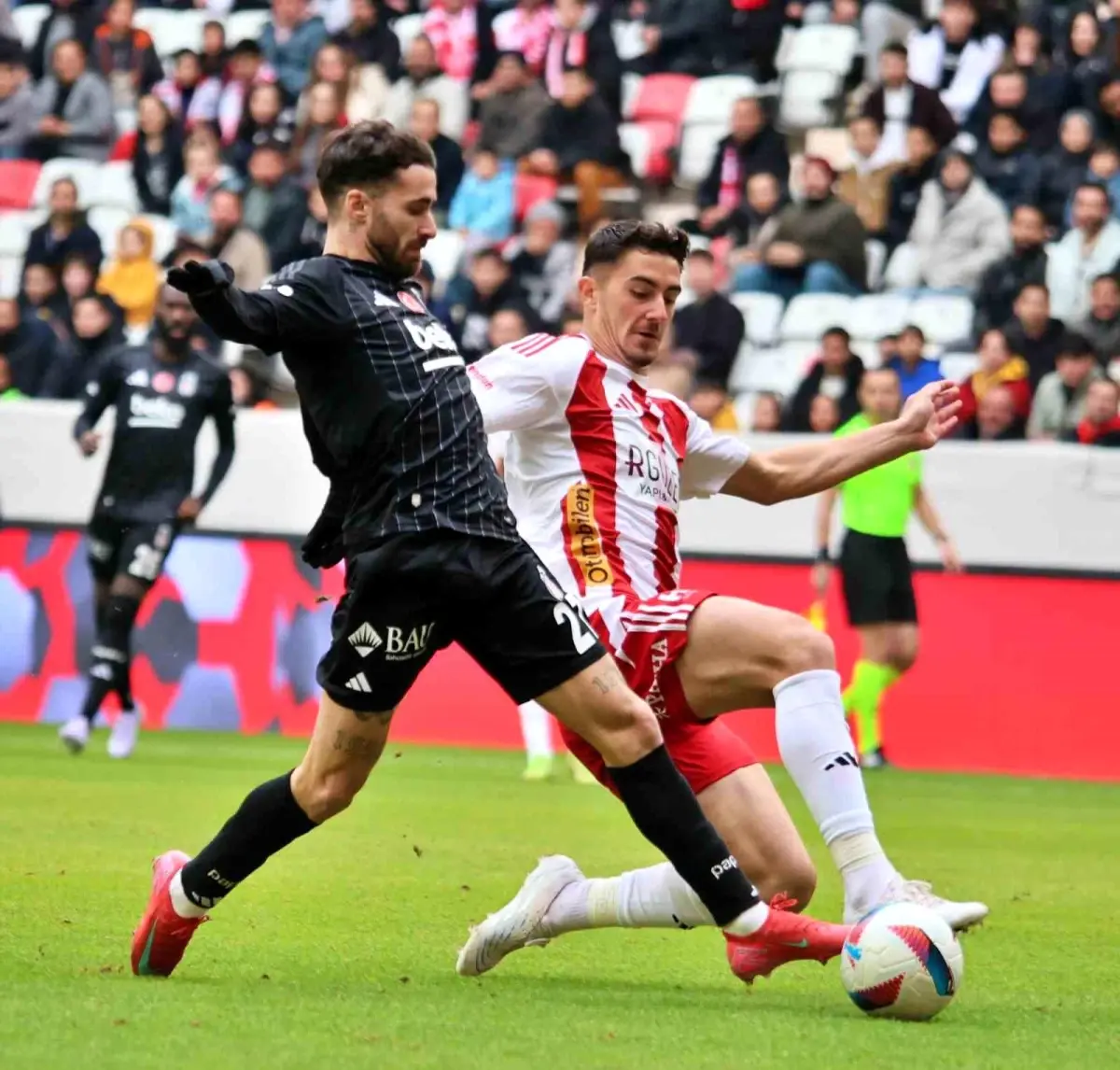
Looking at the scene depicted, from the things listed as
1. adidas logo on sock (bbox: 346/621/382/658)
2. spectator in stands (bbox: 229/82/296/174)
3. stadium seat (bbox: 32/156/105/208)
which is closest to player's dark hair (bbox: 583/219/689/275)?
adidas logo on sock (bbox: 346/621/382/658)

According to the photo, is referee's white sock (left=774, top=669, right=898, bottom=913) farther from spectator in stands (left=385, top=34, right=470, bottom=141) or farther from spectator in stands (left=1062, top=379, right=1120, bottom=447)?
spectator in stands (left=385, top=34, right=470, bottom=141)

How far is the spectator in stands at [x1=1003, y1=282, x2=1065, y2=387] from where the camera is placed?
51.7 ft

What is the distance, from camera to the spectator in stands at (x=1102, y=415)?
1495cm

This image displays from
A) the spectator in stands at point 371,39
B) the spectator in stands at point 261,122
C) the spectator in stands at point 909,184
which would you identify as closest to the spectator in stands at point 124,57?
the spectator in stands at point 261,122

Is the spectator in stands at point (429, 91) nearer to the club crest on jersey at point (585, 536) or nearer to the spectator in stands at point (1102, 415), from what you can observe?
the spectator in stands at point (1102, 415)

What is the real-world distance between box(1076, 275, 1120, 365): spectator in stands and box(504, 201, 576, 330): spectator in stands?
3984 millimetres

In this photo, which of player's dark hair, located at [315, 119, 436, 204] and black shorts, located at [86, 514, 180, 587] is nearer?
player's dark hair, located at [315, 119, 436, 204]

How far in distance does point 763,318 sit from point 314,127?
480 cm

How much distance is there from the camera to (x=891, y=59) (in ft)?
59.4

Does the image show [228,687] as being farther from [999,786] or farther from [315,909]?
[315,909]

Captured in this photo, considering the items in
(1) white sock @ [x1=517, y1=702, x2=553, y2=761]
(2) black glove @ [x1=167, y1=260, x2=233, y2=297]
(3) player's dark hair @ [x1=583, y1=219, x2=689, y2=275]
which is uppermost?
(2) black glove @ [x1=167, y1=260, x2=233, y2=297]

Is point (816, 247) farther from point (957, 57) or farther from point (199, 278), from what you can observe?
point (199, 278)

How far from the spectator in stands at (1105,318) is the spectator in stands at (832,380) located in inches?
63.8

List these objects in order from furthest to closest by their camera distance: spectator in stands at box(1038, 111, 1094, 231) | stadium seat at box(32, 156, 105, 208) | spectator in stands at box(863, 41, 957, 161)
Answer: stadium seat at box(32, 156, 105, 208), spectator in stands at box(863, 41, 957, 161), spectator in stands at box(1038, 111, 1094, 231)
